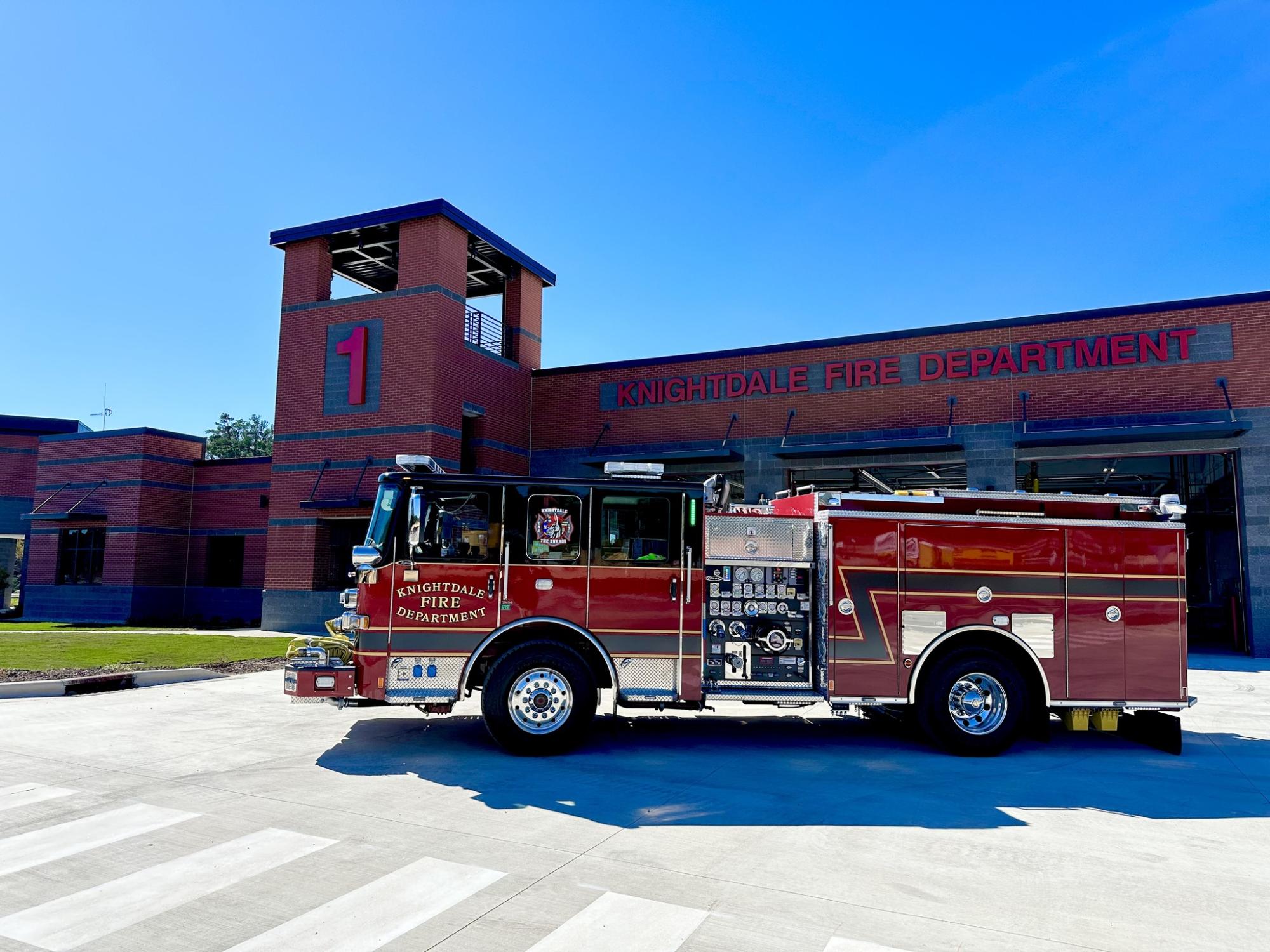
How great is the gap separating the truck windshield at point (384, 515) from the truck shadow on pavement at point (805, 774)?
7.19 ft

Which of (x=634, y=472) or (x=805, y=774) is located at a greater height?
(x=634, y=472)

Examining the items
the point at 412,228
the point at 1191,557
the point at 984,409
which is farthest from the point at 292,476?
the point at 1191,557

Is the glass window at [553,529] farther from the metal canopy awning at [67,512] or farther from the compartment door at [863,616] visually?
the metal canopy awning at [67,512]

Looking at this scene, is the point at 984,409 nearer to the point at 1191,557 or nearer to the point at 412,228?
the point at 1191,557

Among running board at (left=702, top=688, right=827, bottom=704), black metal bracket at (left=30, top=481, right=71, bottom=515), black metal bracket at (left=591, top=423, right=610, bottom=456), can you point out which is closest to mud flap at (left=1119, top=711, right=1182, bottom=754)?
running board at (left=702, top=688, right=827, bottom=704)

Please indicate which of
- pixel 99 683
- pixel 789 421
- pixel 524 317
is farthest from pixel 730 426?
pixel 99 683

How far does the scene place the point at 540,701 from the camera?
8.43 meters

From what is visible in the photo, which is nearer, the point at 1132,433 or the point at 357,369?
the point at 1132,433

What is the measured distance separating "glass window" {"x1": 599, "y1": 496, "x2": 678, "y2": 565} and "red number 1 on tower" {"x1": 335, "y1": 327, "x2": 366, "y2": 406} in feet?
53.9

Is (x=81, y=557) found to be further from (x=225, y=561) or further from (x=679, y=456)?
(x=679, y=456)

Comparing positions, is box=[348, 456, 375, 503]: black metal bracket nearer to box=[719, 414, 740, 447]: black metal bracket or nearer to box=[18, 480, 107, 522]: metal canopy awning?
box=[719, 414, 740, 447]: black metal bracket

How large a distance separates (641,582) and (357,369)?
17.2 metres

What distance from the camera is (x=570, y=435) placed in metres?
25.5

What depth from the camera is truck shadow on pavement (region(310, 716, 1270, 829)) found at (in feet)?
22.0
